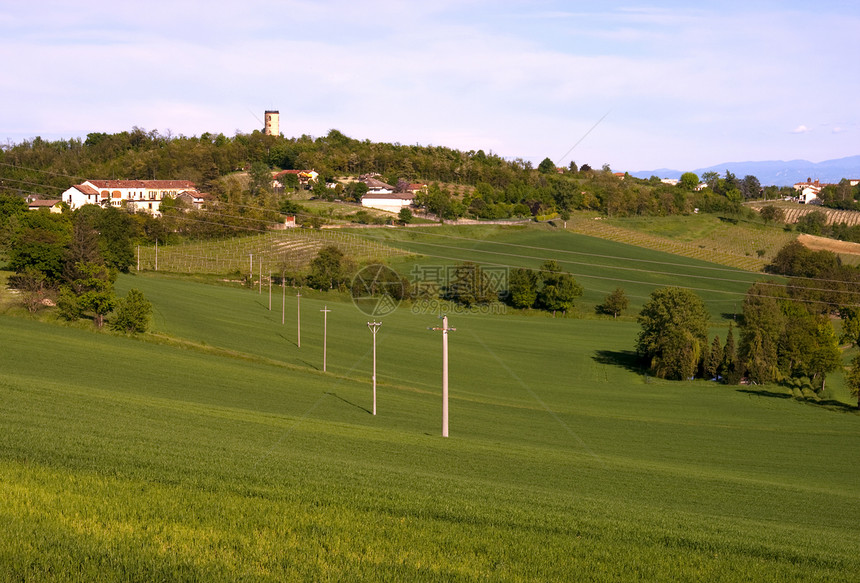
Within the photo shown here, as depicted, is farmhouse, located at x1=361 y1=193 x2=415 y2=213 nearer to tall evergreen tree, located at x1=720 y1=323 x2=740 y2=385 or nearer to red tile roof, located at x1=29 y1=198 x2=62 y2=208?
red tile roof, located at x1=29 y1=198 x2=62 y2=208

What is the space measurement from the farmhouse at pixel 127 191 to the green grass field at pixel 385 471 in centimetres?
8202

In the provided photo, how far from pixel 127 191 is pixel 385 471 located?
130641mm

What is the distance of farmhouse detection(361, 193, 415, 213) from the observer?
131m

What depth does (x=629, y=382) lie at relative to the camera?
185 ft

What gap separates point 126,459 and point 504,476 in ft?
32.5

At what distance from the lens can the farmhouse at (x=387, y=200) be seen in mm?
131125

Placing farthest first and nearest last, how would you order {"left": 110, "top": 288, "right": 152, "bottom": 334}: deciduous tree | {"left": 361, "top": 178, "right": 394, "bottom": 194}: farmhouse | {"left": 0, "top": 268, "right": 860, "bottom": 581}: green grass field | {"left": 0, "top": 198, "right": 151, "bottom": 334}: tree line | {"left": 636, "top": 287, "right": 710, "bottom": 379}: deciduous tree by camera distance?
{"left": 361, "top": 178, "right": 394, "bottom": 194}: farmhouse < {"left": 636, "top": 287, "right": 710, "bottom": 379}: deciduous tree < {"left": 0, "top": 198, "right": 151, "bottom": 334}: tree line < {"left": 110, "top": 288, "right": 152, "bottom": 334}: deciduous tree < {"left": 0, "top": 268, "right": 860, "bottom": 581}: green grass field

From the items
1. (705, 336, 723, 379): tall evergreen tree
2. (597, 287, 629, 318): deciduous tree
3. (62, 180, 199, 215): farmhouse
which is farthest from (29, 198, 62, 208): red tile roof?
(705, 336, 723, 379): tall evergreen tree

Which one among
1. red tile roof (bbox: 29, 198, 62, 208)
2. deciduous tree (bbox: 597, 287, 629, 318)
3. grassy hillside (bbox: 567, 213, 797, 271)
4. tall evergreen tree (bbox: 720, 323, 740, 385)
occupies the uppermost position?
red tile roof (bbox: 29, 198, 62, 208)

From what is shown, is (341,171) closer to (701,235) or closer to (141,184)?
(141,184)

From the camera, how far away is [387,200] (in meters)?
133

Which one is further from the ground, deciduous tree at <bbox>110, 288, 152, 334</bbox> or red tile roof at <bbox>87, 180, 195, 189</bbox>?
red tile roof at <bbox>87, 180, 195, 189</bbox>

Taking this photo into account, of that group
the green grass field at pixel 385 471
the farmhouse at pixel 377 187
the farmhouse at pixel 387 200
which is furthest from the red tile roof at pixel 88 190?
the green grass field at pixel 385 471

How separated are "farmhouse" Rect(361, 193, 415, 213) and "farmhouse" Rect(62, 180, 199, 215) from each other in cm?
3141
